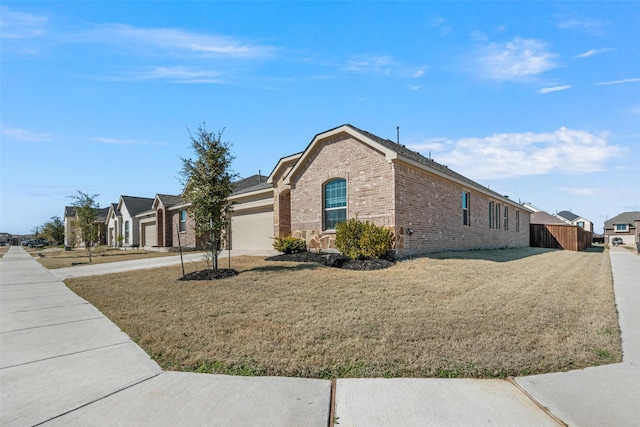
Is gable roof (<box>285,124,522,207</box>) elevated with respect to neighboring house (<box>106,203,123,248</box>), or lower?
elevated

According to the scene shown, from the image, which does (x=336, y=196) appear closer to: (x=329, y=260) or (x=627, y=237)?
(x=329, y=260)

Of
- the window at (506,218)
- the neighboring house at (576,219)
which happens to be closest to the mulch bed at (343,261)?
the window at (506,218)

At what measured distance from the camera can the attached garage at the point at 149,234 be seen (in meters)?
31.0

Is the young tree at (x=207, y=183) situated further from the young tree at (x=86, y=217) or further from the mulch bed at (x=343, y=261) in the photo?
the young tree at (x=86, y=217)

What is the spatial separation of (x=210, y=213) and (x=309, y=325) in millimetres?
6147

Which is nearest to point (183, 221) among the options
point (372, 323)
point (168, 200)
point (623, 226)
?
point (168, 200)

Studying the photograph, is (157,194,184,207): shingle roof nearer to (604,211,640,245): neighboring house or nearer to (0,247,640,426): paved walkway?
(0,247,640,426): paved walkway

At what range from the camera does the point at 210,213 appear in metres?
10.4

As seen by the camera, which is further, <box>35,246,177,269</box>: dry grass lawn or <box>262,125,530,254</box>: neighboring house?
<box>35,246,177,269</box>: dry grass lawn

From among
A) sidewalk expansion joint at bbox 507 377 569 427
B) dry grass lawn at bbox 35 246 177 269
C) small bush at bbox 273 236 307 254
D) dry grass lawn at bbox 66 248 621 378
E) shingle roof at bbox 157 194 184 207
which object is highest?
shingle roof at bbox 157 194 184 207

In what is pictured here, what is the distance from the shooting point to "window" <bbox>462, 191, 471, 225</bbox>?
57.0 feet

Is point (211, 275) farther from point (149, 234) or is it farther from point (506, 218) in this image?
point (149, 234)

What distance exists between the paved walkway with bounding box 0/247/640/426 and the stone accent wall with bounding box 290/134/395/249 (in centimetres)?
838

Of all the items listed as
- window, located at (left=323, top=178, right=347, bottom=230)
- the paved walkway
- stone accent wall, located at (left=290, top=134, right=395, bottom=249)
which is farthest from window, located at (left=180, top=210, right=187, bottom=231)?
the paved walkway
